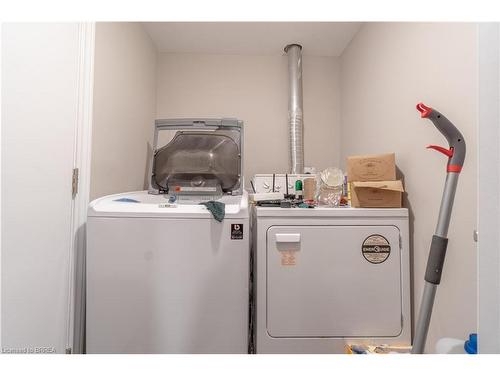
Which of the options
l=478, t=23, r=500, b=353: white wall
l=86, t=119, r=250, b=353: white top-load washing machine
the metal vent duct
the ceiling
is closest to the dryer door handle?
l=86, t=119, r=250, b=353: white top-load washing machine

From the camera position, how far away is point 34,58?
0.99 meters

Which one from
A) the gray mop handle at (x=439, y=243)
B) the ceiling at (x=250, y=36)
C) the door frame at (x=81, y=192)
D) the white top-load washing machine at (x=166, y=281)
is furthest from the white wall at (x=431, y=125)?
the door frame at (x=81, y=192)

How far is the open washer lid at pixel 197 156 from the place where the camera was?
1672mm

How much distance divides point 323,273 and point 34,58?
1.55m

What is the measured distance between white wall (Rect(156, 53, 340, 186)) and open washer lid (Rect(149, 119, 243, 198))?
2.73 ft

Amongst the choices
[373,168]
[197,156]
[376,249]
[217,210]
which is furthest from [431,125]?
[197,156]

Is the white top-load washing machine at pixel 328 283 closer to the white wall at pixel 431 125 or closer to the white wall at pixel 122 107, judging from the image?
the white wall at pixel 431 125

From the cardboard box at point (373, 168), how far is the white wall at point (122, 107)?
146cm

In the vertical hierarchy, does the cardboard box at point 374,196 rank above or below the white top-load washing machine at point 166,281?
above

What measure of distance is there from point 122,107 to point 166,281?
4.23 ft
